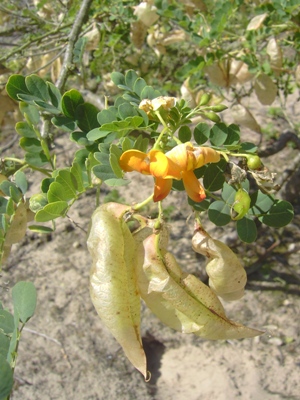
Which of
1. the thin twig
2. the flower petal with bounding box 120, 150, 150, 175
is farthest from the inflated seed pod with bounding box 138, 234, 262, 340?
the thin twig

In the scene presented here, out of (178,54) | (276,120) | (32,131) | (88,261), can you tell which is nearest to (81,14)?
(32,131)

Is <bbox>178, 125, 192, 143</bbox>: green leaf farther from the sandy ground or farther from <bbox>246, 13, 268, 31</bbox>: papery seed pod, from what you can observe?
the sandy ground

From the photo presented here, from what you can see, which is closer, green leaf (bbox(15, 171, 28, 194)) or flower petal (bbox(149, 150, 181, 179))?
flower petal (bbox(149, 150, 181, 179))

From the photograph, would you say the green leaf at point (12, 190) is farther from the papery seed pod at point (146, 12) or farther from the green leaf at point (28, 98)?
the papery seed pod at point (146, 12)

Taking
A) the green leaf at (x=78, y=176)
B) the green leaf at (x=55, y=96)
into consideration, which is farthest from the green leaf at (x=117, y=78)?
the green leaf at (x=78, y=176)

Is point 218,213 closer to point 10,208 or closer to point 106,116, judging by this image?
point 106,116
